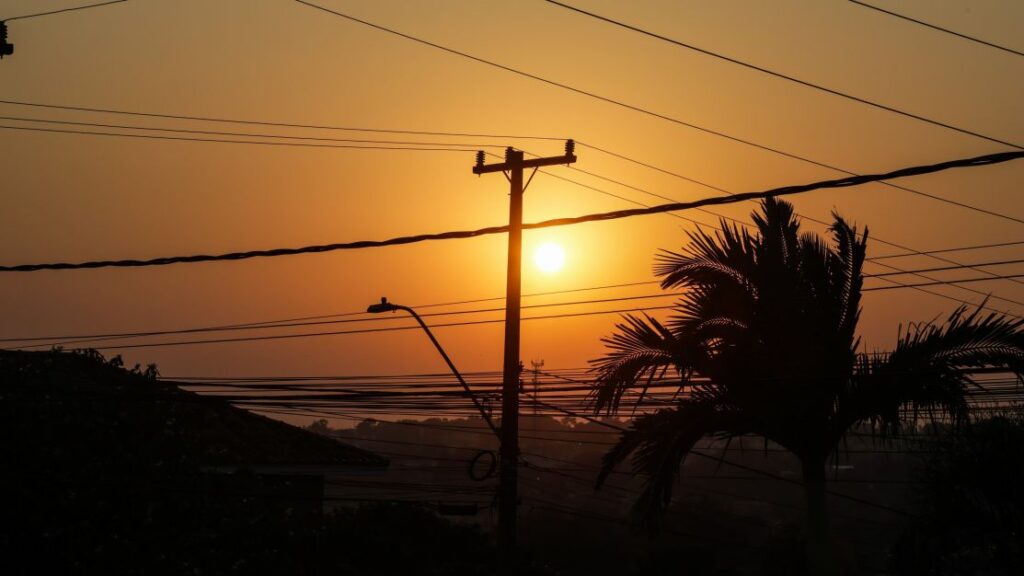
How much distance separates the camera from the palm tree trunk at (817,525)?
60.6 feet

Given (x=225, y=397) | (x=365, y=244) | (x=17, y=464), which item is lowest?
(x=17, y=464)

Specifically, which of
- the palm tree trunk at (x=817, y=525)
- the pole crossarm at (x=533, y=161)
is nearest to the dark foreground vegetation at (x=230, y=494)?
the palm tree trunk at (x=817, y=525)

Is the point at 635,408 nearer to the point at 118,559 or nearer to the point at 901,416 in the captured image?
the point at 901,416

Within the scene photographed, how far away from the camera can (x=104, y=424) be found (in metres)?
24.8

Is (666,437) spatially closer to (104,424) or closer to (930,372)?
(930,372)

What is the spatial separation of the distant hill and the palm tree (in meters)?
8.97

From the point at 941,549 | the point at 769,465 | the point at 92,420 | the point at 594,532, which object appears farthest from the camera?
the point at 769,465

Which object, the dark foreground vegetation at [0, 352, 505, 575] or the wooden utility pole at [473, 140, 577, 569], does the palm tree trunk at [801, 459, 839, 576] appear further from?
the dark foreground vegetation at [0, 352, 505, 575]

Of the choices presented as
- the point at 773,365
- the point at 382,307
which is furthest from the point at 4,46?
the point at 773,365

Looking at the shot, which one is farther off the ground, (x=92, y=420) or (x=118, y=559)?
(x=92, y=420)

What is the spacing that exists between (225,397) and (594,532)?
53252mm

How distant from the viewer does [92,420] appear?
2467 centimetres

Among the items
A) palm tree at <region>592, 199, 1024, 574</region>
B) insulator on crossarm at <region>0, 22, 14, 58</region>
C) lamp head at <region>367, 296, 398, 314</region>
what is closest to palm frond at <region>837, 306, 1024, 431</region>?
palm tree at <region>592, 199, 1024, 574</region>

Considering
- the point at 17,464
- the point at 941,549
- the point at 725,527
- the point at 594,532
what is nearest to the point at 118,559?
the point at 17,464
